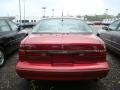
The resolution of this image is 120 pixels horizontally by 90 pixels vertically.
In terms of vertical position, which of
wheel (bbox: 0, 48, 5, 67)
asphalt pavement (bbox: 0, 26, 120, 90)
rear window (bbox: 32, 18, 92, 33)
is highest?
rear window (bbox: 32, 18, 92, 33)

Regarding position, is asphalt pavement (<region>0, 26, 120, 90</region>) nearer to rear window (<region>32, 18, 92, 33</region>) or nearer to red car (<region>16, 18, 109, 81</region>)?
red car (<region>16, 18, 109, 81</region>)

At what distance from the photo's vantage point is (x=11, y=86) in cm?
456

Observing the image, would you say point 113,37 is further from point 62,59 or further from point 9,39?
point 62,59

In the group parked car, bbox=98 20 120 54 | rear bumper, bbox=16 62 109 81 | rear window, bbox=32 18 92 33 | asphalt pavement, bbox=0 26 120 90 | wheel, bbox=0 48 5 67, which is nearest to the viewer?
rear bumper, bbox=16 62 109 81

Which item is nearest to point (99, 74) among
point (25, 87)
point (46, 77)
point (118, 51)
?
point (46, 77)

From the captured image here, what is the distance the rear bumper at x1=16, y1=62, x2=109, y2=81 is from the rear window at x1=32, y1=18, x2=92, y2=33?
3.82ft

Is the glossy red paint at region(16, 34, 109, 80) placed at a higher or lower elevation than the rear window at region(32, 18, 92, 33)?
lower

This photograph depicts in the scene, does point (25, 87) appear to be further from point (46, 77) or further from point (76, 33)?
point (76, 33)

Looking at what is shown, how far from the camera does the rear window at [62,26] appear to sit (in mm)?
4754

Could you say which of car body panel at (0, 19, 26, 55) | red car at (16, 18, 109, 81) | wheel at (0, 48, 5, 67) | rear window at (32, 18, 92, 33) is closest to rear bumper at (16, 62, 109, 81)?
red car at (16, 18, 109, 81)

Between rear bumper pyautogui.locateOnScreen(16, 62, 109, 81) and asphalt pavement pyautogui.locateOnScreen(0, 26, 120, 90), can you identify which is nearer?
rear bumper pyautogui.locateOnScreen(16, 62, 109, 81)

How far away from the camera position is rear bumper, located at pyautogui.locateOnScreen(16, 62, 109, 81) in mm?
3697

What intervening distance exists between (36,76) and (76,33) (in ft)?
4.49

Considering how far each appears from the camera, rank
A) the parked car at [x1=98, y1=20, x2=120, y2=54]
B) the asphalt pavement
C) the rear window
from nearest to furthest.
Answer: the asphalt pavement < the rear window < the parked car at [x1=98, y1=20, x2=120, y2=54]
